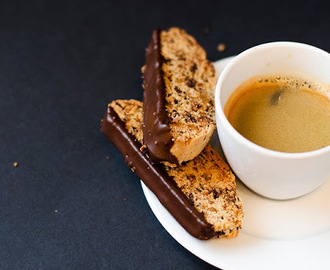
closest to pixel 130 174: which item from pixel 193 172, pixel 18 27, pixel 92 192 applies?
pixel 92 192

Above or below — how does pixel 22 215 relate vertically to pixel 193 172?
below

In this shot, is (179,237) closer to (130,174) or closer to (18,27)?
(130,174)

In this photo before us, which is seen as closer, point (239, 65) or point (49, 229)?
point (239, 65)

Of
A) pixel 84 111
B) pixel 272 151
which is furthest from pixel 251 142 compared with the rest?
pixel 84 111

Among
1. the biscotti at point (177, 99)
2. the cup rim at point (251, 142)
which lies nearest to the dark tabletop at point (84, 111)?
the biscotti at point (177, 99)

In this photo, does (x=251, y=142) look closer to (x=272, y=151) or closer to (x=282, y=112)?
(x=272, y=151)

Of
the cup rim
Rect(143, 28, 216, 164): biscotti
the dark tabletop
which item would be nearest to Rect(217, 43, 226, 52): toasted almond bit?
the dark tabletop
